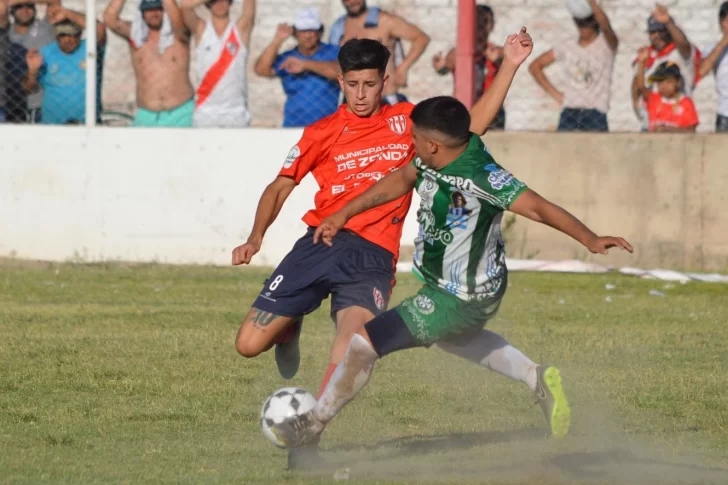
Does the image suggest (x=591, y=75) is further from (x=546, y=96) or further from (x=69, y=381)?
(x=69, y=381)

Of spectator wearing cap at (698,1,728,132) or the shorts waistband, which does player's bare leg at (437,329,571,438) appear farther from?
spectator wearing cap at (698,1,728,132)

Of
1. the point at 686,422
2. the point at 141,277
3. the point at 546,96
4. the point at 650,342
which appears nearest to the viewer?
the point at 686,422

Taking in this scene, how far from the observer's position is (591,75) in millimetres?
12992

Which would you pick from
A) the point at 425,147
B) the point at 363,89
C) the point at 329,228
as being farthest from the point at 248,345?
the point at 425,147

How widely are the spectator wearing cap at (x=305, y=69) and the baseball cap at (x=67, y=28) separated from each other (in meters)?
1.89

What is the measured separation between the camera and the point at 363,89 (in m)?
6.62

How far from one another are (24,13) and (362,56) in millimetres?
7673

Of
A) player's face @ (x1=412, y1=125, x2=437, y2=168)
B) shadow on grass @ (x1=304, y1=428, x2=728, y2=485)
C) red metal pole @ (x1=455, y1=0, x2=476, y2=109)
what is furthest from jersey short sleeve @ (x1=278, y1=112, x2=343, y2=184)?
red metal pole @ (x1=455, y1=0, x2=476, y2=109)

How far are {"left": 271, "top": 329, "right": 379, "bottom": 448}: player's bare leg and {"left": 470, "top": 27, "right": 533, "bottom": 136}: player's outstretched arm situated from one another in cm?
150

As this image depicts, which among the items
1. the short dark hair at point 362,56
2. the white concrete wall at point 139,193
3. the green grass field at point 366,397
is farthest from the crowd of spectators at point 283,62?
the short dark hair at point 362,56

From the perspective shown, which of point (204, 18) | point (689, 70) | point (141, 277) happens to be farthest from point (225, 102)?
point (689, 70)

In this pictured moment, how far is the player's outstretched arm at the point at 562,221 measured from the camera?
5219 millimetres

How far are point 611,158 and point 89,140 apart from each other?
5.28m

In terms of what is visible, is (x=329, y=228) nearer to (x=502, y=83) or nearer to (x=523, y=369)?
(x=523, y=369)
